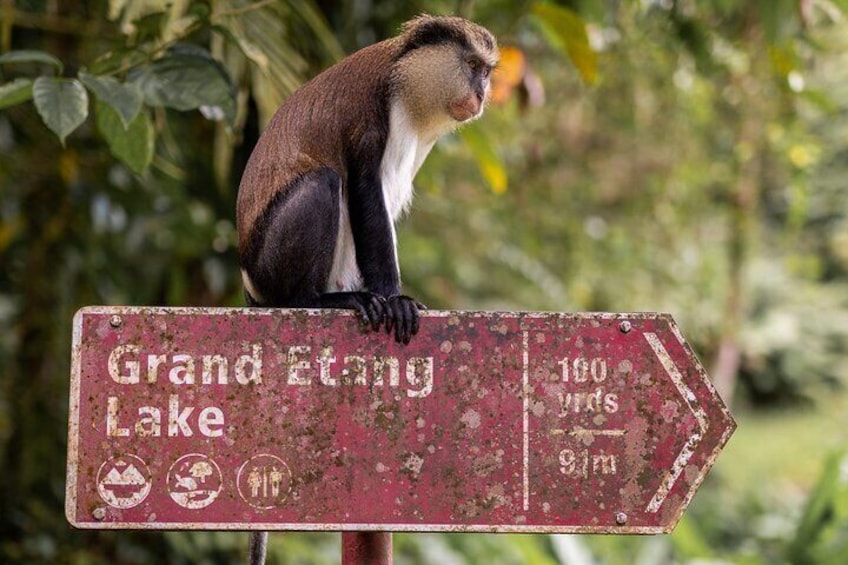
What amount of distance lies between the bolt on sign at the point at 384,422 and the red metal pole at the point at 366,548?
0.05 meters

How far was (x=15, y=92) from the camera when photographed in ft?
6.56

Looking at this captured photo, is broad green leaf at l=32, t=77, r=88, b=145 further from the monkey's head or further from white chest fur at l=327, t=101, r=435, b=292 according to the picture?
the monkey's head

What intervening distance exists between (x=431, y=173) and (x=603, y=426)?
1629 millimetres

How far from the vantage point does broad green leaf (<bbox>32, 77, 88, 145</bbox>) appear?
192 cm

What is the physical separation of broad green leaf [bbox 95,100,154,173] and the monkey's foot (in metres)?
0.46

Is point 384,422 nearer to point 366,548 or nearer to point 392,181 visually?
point 366,548

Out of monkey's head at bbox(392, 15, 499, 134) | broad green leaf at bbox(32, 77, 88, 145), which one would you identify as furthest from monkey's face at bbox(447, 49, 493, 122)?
broad green leaf at bbox(32, 77, 88, 145)

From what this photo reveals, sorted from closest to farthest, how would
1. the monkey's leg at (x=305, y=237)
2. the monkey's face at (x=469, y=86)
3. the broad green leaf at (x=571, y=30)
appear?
1. the monkey's leg at (x=305, y=237)
2. the monkey's face at (x=469, y=86)
3. the broad green leaf at (x=571, y=30)

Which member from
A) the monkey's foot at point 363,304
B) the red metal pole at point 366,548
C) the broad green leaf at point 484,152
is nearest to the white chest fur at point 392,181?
the monkey's foot at point 363,304

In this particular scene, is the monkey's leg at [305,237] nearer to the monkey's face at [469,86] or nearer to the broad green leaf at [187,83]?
the broad green leaf at [187,83]

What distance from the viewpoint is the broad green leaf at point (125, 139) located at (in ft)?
7.07

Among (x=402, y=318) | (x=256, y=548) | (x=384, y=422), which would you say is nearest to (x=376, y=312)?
(x=402, y=318)

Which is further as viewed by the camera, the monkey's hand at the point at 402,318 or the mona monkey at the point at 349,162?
Answer: the mona monkey at the point at 349,162

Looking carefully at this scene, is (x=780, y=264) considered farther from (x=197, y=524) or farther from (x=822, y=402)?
(x=197, y=524)
